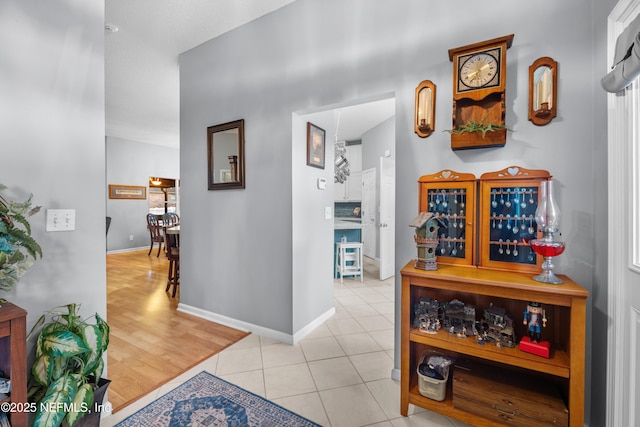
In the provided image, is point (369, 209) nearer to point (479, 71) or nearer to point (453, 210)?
point (453, 210)

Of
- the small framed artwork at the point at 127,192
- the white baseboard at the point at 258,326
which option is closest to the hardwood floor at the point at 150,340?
the white baseboard at the point at 258,326

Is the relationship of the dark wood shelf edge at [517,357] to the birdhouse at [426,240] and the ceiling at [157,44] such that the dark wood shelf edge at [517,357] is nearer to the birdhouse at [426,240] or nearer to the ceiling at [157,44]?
the birdhouse at [426,240]

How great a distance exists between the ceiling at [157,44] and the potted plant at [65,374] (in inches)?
101

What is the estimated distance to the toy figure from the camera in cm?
148

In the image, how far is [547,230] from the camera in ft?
4.87

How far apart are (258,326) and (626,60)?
9.89 ft

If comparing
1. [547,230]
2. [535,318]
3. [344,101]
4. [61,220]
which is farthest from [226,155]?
[535,318]

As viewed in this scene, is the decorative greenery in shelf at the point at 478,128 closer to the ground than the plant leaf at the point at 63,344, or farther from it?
farther from it

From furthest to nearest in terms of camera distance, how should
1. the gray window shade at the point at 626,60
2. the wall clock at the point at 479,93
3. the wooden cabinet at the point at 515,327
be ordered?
the wall clock at the point at 479,93
the wooden cabinet at the point at 515,327
the gray window shade at the point at 626,60

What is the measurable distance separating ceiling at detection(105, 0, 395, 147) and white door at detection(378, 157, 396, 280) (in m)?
1.13

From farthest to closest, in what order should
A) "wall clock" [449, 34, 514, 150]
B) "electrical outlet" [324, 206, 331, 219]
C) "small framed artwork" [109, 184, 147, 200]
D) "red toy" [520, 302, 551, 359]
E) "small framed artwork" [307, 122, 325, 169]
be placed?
1. "small framed artwork" [109, 184, 147, 200]
2. "electrical outlet" [324, 206, 331, 219]
3. "small framed artwork" [307, 122, 325, 169]
4. "wall clock" [449, 34, 514, 150]
5. "red toy" [520, 302, 551, 359]

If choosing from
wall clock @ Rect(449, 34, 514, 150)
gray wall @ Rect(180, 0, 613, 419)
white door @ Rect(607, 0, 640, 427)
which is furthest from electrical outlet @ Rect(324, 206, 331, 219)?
white door @ Rect(607, 0, 640, 427)

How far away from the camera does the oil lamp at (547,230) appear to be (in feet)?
4.76

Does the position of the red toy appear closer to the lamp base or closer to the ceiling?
the lamp base
